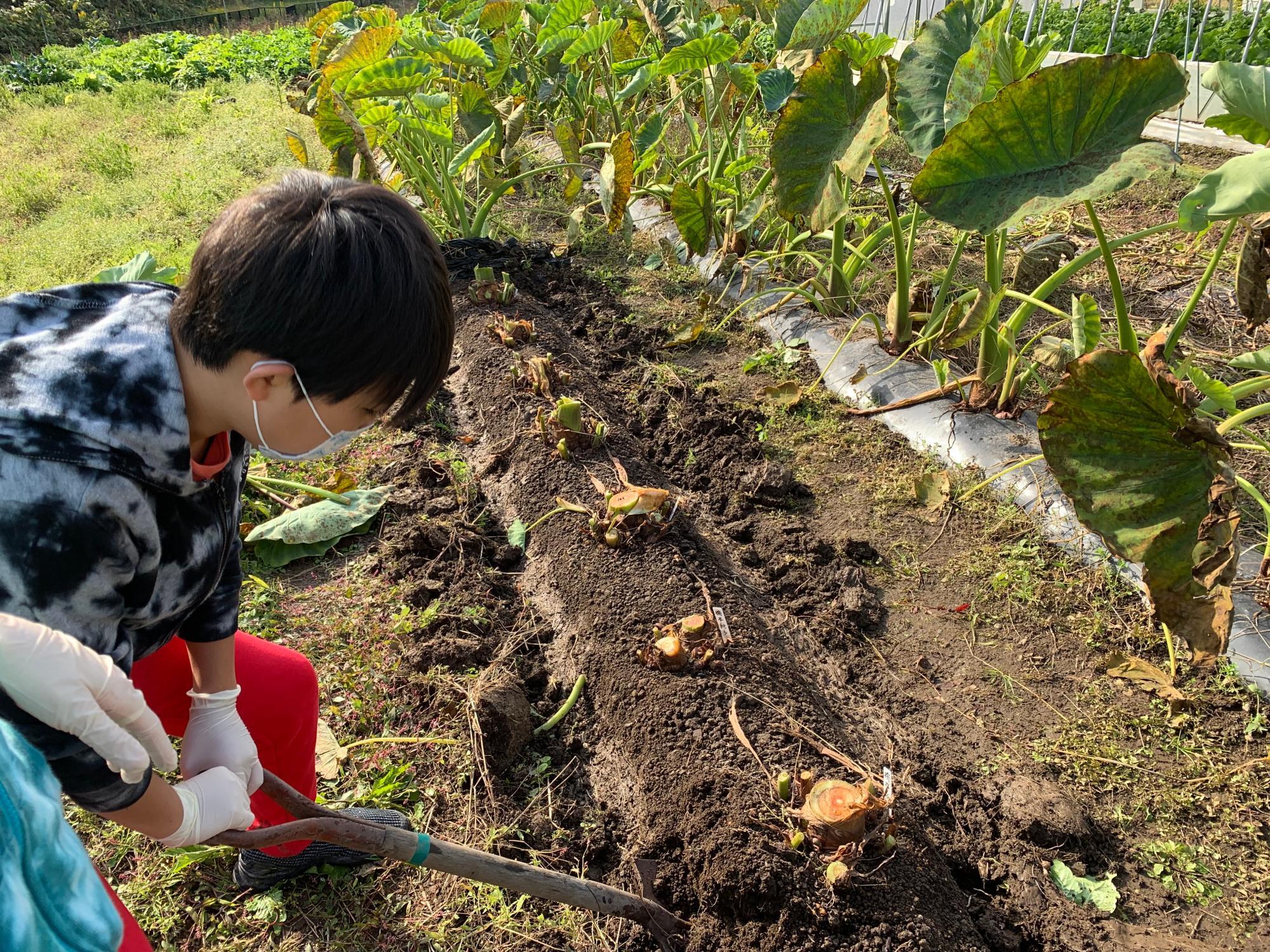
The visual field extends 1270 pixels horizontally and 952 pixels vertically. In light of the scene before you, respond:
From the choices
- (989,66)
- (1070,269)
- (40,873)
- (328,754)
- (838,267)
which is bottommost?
(328,754)

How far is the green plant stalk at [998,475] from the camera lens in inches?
97.5

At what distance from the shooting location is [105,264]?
15.4ft

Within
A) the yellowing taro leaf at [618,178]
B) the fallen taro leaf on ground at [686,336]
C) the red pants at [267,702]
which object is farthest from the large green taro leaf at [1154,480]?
the yellowing taro leaf at [618,178]

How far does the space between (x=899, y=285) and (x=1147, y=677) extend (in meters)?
1.62

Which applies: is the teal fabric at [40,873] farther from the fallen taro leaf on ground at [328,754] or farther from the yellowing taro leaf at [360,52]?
the yellowing taro leaf at [360,52]

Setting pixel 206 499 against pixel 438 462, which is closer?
pixel 206 499

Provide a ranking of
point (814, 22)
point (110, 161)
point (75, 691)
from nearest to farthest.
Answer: point (75, 691), point (814, 22), point (110, 161)

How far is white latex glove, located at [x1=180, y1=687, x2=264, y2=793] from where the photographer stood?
4.36ft

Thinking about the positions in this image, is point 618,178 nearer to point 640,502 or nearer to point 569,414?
point 569,414

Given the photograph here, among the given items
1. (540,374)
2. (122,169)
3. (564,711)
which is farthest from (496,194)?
(122,169)

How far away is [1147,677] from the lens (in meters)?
1.99

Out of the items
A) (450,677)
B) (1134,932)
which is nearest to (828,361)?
(450,677)

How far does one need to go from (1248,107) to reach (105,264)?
204 inches

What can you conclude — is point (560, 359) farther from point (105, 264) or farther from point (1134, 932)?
point (105, 264)
